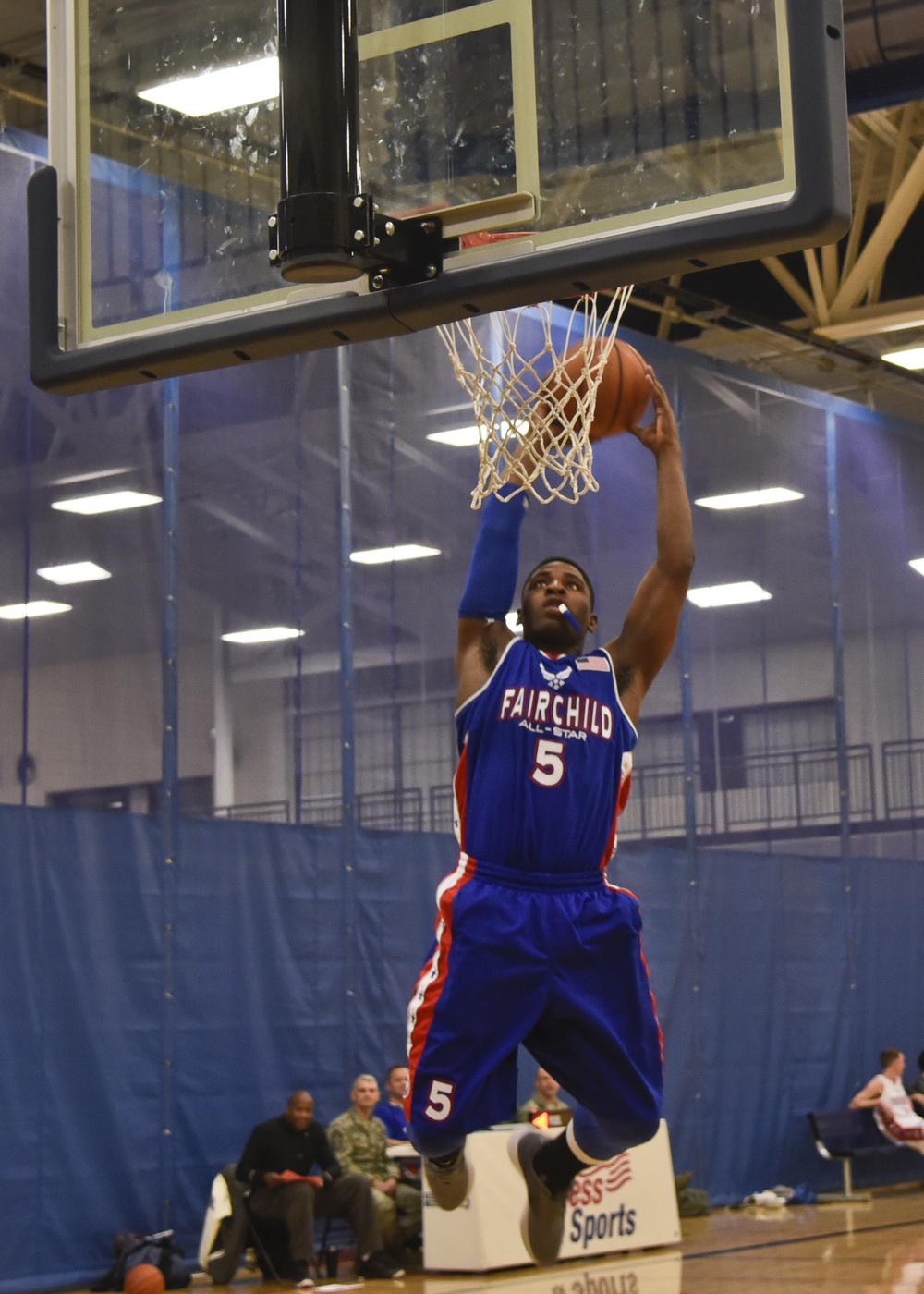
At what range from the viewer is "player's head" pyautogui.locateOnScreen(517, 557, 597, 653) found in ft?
18.1

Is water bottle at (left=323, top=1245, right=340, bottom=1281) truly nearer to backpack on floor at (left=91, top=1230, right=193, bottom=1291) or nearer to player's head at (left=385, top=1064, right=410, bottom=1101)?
backpack on floor at (left=91, top=1230, right=193, bottom=1291)

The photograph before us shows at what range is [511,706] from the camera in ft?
17.7

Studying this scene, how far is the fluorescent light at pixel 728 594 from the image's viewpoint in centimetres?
1477

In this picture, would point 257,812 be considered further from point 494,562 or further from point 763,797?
point 494,562

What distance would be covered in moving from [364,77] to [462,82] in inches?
10.0

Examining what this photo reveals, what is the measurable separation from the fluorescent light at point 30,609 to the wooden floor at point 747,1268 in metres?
3.68

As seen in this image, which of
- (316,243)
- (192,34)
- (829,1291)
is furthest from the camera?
(829,1291)

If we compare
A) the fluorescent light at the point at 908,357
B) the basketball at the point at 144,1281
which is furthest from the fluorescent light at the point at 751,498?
the basketball at the point at 144,1281

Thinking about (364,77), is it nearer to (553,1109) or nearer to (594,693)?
(594,693)

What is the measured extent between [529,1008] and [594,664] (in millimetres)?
1056

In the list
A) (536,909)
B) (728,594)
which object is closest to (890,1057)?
(728,594)

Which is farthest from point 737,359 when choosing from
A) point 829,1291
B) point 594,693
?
point 594,693

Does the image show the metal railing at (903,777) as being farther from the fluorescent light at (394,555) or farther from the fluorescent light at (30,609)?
the fluorescent light at (30,609)

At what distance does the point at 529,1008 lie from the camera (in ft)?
17.1
